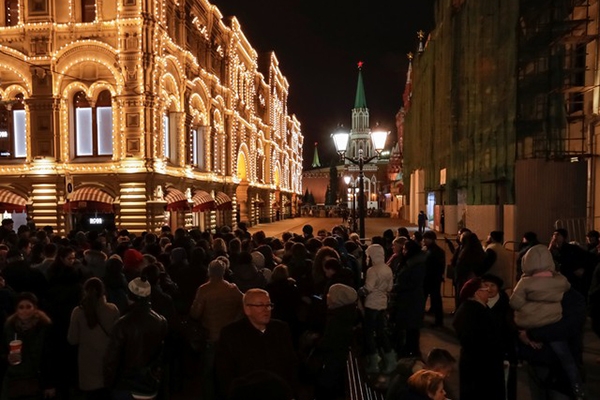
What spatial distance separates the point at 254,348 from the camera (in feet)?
12.1

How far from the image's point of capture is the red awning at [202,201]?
29078 millimetres

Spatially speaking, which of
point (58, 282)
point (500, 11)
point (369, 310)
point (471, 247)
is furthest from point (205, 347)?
point (500, 11)

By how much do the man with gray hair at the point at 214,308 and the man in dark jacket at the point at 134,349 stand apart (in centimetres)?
100

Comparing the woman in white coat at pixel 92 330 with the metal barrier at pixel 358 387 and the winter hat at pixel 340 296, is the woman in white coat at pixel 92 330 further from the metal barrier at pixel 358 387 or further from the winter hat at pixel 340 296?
the metal barrier at pixel 358 387

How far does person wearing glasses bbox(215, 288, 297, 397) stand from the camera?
3656 mm

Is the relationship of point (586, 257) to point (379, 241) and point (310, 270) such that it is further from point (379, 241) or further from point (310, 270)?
point (310, 270)

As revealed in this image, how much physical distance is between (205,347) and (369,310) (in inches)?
102

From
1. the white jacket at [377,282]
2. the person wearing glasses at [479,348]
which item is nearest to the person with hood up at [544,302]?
the person wearing glasses at [479,348]

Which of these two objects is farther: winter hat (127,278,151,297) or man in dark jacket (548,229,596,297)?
man in dark jacket (548,229,596,297)

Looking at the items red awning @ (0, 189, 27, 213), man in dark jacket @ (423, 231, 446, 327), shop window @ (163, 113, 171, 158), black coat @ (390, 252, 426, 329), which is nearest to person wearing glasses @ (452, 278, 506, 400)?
black coat @ (390, 252, 426, 329)

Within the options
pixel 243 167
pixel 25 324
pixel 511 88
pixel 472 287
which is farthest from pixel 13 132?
pixel 472 287

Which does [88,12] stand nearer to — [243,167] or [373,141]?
[373,141]

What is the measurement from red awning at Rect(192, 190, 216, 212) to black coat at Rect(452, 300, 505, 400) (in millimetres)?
24807

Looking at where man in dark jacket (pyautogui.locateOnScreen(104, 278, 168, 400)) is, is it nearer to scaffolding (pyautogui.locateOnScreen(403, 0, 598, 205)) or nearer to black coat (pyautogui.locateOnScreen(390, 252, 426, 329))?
black coat (pyautogui.locateOnScreen(390, 252, 426, 329))
